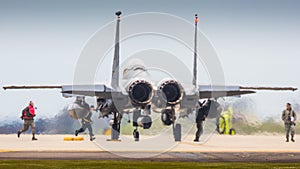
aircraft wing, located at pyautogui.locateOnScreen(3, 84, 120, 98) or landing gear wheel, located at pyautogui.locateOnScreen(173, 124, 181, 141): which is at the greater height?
aircraft wing, located at pyautogui.locateOnScreen(3, 84, 120, 98)

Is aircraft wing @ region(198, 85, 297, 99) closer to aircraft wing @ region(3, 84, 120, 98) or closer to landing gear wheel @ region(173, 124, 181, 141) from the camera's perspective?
landing gear wheel @ region(173, 124, 181, 141)

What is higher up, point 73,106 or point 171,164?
point 73,106

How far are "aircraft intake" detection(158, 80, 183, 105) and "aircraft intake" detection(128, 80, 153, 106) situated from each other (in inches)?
24.9

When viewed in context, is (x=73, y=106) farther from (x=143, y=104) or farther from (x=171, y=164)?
(x=171, y=164)

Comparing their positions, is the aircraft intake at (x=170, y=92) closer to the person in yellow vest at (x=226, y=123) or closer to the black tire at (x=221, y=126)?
the person in yellow vest at (x=226, y=123)

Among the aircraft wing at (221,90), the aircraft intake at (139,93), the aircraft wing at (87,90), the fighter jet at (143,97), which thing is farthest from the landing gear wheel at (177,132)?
the aircraft intake at (139,93)

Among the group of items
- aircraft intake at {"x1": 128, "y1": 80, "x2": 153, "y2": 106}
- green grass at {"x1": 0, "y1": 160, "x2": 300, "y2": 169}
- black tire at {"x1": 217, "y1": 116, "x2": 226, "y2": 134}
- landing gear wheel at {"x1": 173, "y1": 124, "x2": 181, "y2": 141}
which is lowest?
green grass at {"x1": 0, "y1": 160, "x2": 300, "y2": 169}

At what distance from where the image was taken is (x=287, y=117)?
127 feet

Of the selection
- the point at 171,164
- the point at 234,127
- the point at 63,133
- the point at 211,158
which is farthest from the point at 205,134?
the point at 171,164

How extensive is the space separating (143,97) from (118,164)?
40.2 feet

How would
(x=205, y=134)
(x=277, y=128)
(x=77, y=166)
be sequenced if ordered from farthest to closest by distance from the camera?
(x=277, y=128), (x=205, y=134), (x=77, y=166)

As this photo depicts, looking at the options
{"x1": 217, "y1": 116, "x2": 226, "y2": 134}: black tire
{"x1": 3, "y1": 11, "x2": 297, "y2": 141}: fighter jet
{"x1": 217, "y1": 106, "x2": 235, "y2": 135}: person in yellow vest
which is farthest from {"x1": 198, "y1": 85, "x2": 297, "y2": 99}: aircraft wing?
{"x1": 217, "y1": 116, "x2": 226, "y2": 134}: black tire

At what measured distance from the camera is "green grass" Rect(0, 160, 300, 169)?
62.6ft

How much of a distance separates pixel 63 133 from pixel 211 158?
30.5 metres
